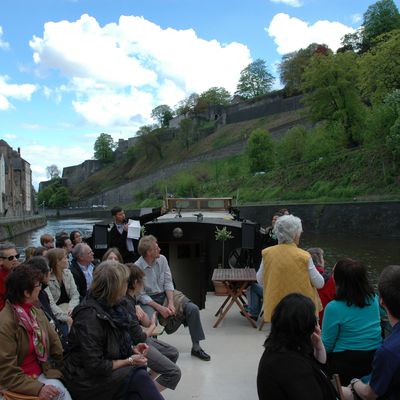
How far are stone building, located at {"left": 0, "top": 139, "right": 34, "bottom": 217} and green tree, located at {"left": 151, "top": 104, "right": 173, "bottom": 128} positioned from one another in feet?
164

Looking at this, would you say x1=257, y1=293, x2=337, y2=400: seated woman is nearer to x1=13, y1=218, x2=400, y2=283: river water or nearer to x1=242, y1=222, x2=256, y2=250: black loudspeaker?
x1=242, y1=222, x2=256, y2=250: black loudspeaker

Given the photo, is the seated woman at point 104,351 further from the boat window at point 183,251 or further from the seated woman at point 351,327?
the boat window at point 183,251

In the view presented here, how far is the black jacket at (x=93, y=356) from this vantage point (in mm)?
2969

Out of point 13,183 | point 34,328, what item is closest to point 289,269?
point 34,328

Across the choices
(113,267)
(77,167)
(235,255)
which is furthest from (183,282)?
(77,167)

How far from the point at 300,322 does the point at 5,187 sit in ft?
197

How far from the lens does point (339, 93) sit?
40438 mm

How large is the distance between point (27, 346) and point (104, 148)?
13038 cm

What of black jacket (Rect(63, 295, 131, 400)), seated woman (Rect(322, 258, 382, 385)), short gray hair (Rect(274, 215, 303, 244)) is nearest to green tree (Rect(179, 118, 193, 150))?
short gray hair (Rect(274, 215, 303, 244))

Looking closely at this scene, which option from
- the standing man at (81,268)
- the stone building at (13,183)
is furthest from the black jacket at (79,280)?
the stone building at (13,183)

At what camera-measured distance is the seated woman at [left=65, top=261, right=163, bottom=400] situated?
2.98m

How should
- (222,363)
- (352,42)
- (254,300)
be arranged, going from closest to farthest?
(222,363) < (254,300) < (352,42)

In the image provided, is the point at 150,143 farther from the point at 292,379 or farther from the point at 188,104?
the point at 292,379

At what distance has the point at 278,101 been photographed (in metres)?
84.3
